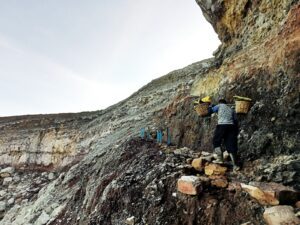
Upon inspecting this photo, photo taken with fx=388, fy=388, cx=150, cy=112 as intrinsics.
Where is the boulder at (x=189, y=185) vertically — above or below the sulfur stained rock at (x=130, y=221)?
above

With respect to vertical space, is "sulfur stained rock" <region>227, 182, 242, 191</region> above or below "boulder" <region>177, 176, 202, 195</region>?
below

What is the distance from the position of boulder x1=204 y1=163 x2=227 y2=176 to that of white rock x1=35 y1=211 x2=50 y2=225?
20.6ft

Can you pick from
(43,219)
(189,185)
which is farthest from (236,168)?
(43,219)

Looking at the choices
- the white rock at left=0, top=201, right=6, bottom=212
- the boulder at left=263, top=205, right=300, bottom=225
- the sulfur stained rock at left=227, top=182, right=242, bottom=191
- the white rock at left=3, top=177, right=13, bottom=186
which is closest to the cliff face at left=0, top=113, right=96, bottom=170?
the white rock at left=3, top=177, right=13, bottom=186

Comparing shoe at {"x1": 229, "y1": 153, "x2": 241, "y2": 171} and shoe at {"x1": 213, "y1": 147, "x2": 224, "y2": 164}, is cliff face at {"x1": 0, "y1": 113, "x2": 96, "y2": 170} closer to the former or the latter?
shoe at {"x1": 213, "y1": 147, "x2": 224, "y2": 164}

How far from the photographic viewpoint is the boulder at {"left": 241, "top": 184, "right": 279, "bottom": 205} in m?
6.04

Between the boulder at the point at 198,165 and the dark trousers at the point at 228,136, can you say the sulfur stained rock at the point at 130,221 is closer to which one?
the boulder at the point at 198,165

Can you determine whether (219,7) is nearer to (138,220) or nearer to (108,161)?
(108,161)

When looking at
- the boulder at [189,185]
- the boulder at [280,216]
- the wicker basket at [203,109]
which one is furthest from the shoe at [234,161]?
the wicker basket at [203,109]

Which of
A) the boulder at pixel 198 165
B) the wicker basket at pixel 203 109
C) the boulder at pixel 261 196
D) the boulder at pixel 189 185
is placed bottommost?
the boulder at pixel 261 196

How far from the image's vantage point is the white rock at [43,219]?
11770 millimetres

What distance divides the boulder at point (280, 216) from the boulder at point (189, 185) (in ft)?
4.87

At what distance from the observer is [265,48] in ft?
29.3

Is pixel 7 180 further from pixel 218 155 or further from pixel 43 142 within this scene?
pixel 218 155
